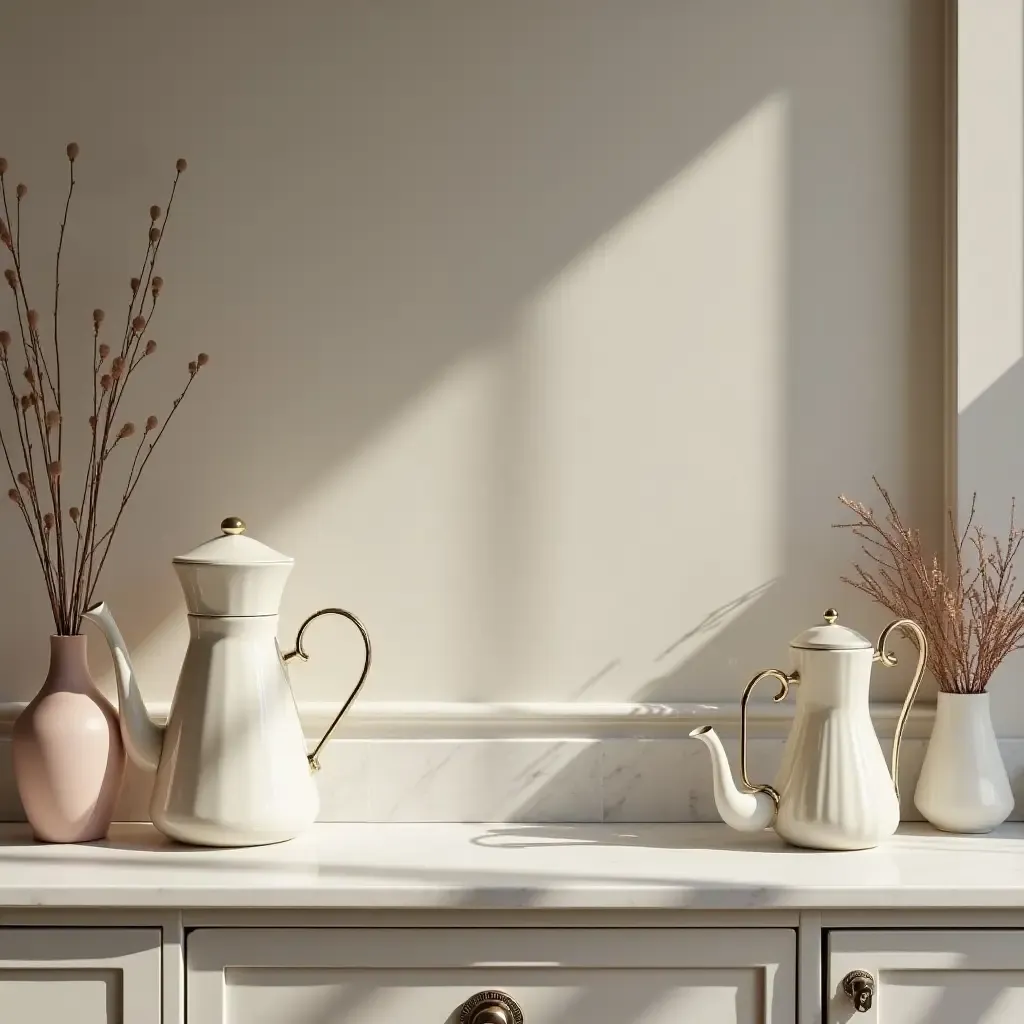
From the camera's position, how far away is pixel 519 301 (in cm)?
165

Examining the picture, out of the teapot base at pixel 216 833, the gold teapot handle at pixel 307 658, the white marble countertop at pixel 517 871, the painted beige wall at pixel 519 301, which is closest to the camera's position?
the white marble countertop at pixel 517 871

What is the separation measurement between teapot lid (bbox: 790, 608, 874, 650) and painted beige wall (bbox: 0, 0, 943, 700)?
0.17m

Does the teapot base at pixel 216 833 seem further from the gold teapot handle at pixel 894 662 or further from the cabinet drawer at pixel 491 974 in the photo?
the gold teapot handle at pixel 894 662

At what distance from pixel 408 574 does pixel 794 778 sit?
59 centimetres

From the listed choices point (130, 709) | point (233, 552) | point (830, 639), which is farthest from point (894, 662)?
point (130, 709)

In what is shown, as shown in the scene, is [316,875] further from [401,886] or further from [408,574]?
[408,574]

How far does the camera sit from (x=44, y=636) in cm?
163

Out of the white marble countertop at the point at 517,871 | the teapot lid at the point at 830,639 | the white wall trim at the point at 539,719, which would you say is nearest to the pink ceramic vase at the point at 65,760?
the white marble countertop at the point at 517,871

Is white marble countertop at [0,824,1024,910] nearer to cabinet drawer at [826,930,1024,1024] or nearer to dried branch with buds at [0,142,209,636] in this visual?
cabinet drawer at [826,930,1024,1024]

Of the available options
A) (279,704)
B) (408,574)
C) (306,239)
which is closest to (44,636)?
(279,704)

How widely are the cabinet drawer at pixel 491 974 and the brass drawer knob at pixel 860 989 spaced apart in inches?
2.5

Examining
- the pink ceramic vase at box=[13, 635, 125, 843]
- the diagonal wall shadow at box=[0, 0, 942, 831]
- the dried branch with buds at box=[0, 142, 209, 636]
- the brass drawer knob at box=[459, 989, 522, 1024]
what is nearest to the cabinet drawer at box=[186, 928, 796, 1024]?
the brass drawer knob at box=[459, 989, 522, 1024]

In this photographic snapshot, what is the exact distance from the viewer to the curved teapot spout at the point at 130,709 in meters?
1.48

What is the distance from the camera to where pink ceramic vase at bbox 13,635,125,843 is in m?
1.45
